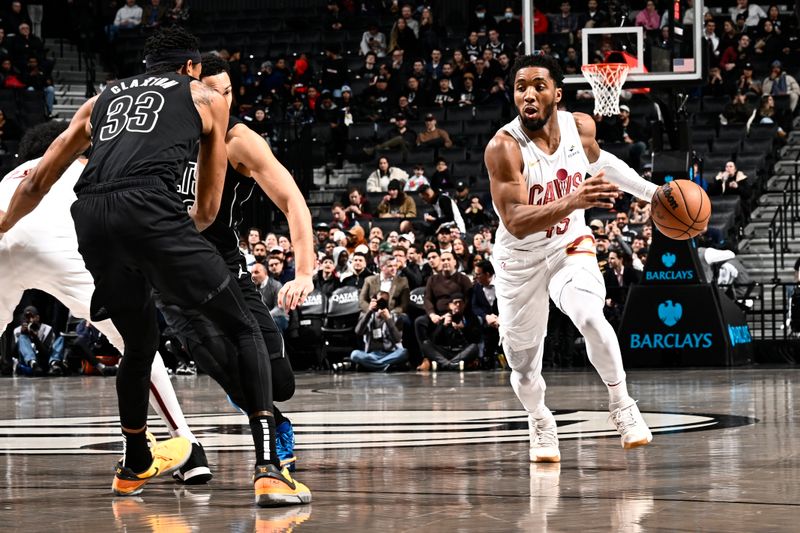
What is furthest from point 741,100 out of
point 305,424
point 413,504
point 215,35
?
point 413,504

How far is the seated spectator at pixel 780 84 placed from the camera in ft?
71.4

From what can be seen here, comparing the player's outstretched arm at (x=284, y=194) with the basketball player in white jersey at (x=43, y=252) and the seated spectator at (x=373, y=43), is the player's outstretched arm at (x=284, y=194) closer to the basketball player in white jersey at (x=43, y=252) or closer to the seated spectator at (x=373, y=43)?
the basketball player in white jersey at (x=43, y=252)

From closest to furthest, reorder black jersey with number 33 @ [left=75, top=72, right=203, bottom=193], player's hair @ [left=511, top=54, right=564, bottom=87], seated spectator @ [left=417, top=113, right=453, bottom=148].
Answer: black jersey with number 33 @ [left=75, top=72, right=203, bottom=193] < player's hair @ [left=511, top=54, right=564, bottom=87] < seated spectator @ [left=417, top=113, right=453, bottom=148]

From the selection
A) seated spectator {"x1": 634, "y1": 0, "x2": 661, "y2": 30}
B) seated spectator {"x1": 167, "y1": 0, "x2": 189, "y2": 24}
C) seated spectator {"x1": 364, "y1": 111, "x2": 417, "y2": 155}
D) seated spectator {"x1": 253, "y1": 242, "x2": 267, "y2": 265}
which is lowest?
seated spectator {"x1": 253, "y1": 242, "x2": 267, "y2": 265}

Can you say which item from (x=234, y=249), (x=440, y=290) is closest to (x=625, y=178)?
(x=234, y=249)

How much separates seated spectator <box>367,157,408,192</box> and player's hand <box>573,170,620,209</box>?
15570 mm

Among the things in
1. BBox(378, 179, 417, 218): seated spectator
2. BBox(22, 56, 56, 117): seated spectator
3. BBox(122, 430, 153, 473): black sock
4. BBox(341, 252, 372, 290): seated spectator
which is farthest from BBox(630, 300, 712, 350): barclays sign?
BBox(22, 56, 56, 117): seated spectator

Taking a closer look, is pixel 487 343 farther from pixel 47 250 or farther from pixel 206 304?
pixel 206 304

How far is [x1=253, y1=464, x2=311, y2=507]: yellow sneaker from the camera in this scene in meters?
5.32

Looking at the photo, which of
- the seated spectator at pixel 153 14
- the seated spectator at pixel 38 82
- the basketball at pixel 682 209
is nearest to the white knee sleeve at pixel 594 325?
the basketball at pixel 682 209

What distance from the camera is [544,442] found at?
6898 millimetres

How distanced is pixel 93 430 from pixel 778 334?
439 inches

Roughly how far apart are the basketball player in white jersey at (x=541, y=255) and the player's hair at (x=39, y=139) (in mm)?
2305

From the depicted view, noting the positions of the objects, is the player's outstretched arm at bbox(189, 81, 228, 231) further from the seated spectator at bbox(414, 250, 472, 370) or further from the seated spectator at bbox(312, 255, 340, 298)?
the seated spectator at bbox(312, 255, 340, 298)
